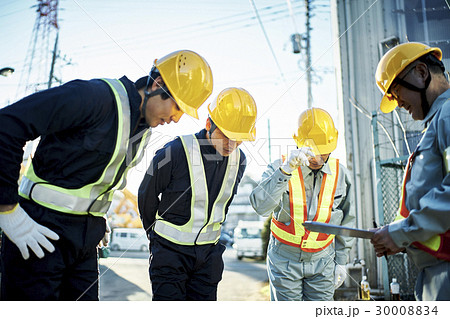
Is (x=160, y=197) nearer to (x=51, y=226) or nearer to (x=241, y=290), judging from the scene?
(x=51, y=226)

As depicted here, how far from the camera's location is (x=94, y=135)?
1.56 meters

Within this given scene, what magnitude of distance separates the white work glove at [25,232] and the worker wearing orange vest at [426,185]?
57.6 inches

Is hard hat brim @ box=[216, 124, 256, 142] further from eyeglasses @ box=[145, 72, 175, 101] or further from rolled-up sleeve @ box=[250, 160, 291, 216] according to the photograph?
eyeglasses @ box=[145, 72, 175, 101]

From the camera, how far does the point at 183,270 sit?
86.5 inches

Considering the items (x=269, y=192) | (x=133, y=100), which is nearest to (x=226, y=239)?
(x=269, y=192)

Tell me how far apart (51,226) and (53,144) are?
37cm

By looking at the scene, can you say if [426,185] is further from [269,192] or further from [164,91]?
[164,91]

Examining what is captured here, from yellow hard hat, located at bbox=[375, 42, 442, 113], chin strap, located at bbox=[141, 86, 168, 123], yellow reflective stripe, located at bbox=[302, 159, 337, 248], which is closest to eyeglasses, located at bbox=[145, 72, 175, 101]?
chin strap, located at bbox=[141, 86, 168, 123]

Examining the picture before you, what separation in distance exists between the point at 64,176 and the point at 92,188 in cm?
14

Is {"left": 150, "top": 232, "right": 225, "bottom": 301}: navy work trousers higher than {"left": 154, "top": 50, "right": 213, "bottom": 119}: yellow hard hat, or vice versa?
{"left": 154, "top": 50, "right": 213, "bottom": 119}: yellow hard hat

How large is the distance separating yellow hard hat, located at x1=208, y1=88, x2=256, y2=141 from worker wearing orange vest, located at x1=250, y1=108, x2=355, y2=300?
37cm

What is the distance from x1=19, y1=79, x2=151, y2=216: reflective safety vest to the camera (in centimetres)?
155
